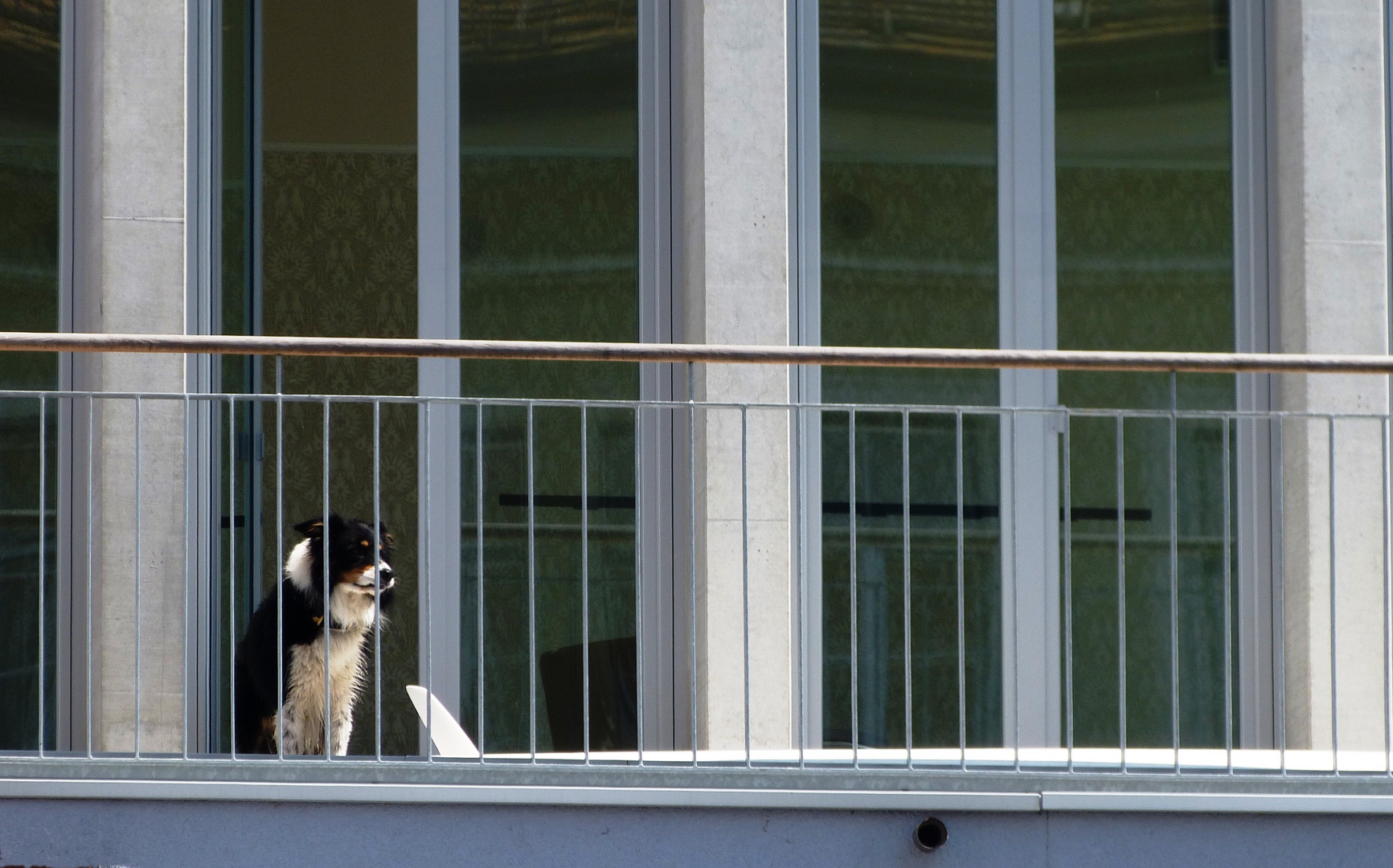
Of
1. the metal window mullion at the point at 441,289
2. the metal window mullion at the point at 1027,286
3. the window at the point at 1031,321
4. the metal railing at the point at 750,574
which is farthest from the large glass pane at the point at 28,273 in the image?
the metal window mullion at the point at 1027,286

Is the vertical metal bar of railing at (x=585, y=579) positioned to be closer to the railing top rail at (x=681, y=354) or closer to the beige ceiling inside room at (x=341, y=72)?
the railing top rail at (x=681, y=354)

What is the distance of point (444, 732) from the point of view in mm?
4988

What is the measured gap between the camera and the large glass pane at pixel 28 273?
20.8ft

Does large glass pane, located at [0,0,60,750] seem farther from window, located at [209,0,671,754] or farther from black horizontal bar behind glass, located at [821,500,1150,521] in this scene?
black horizontal bar behind glass, located at [821,500,1150,521]

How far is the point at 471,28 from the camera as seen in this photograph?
264 inches

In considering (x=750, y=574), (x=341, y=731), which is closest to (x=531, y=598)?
(x=341, y=731)

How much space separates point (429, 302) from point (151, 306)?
3.56 ft

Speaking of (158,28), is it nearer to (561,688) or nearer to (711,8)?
(711,8)

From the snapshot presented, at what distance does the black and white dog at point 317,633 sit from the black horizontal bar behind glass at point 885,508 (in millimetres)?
1484

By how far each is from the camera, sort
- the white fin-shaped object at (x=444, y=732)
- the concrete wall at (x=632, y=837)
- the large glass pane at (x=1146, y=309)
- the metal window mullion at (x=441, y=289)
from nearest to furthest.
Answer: the concrete wall at (x=632, y=837) → the white fin-shaped object at (x=444, y=732) → the metal window mullion at (x=441, y=289) → the large glass pane at (x=1146, y=309)

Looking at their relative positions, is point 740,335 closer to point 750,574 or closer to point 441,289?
point 750,574

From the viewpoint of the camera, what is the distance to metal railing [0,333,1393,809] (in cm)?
618

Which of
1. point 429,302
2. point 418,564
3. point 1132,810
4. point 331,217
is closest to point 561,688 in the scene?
point 418,564

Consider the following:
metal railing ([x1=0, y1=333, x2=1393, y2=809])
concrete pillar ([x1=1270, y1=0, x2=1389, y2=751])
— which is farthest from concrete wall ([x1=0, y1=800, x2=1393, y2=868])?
concrete pillar ([x1=1270, y1=0, x2=1389, y2=751])
